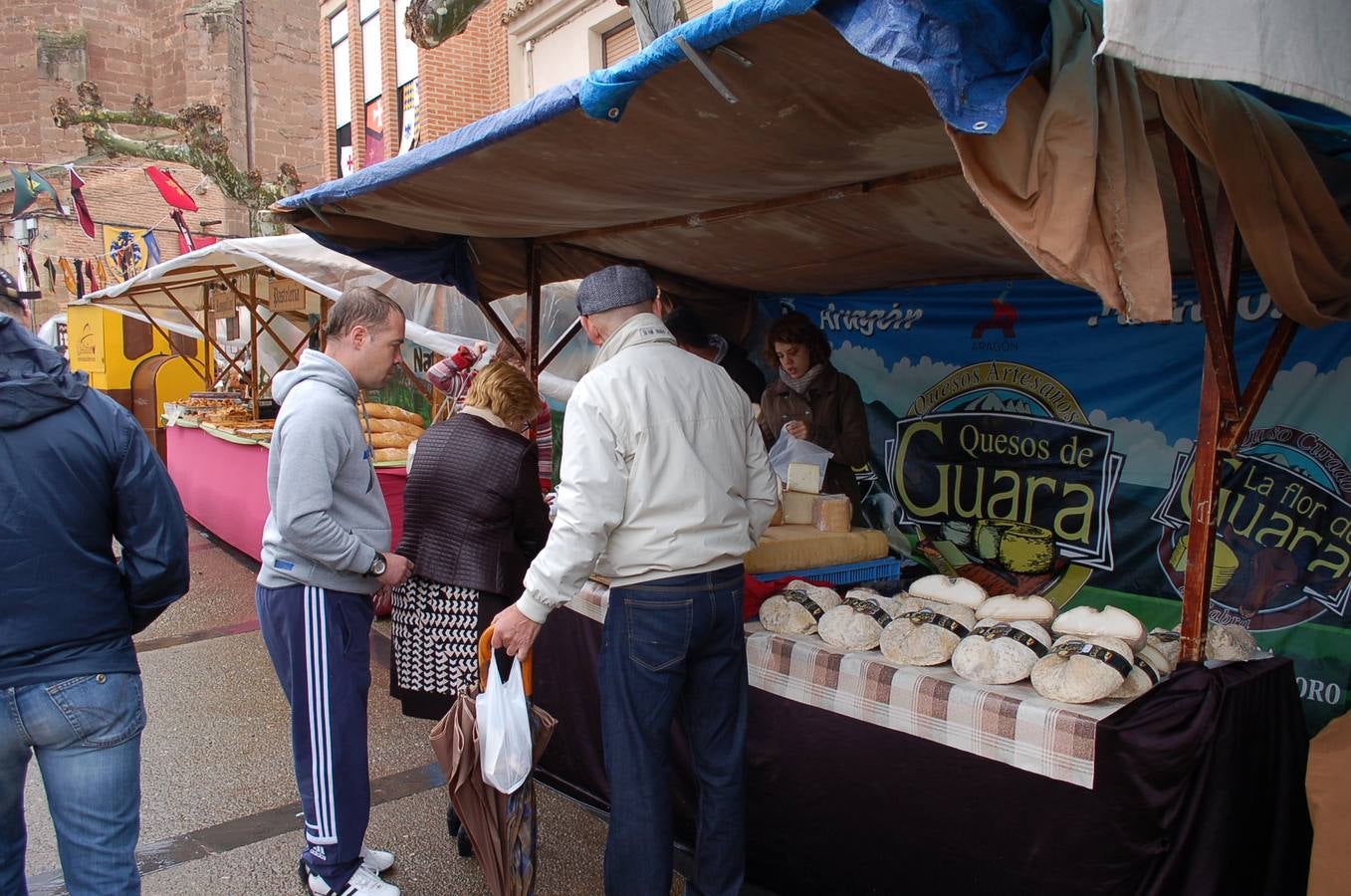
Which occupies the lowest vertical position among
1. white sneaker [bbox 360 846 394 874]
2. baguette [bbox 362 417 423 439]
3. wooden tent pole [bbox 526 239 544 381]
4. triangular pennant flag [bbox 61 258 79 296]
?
white sneaker [bbox 360 846 394 874]

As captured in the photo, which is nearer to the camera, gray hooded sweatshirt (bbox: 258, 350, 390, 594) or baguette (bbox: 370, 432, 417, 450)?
gray hooded sweatshirt (bbox: 258, 350, 390, 594)

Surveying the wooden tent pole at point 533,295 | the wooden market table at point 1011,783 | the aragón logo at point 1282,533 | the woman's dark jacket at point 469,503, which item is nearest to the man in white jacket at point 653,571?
the wooden market table at point 1011,783

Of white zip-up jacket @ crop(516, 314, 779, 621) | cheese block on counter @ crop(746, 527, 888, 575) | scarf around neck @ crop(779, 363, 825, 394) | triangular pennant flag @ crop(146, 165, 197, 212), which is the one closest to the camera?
white zip-up jacket @ crop(516, 314, 779, 621)

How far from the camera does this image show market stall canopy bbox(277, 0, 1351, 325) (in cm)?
164

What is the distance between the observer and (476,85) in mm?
14102

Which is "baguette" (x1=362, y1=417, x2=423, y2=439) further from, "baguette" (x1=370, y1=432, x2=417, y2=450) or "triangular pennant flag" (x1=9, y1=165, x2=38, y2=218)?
"triangular pennant flag" (x1=9, y1=165, x2=38, y2=218)

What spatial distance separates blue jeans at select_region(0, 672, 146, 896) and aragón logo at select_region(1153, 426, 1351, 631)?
3829 millimetres

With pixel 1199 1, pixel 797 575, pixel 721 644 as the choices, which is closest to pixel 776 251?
pixel 797 575

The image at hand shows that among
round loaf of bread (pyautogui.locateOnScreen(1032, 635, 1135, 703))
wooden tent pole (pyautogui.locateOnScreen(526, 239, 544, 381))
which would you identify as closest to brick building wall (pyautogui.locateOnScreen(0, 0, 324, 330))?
wooden tent pole (pyautogui.locateOnScreen(526, 239, 544, 381))

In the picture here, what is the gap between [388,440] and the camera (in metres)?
6.79

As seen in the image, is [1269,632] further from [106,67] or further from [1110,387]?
[106,67]

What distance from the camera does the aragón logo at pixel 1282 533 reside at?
3.59 metres

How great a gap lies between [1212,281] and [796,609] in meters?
1.47

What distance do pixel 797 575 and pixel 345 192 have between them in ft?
7.86
